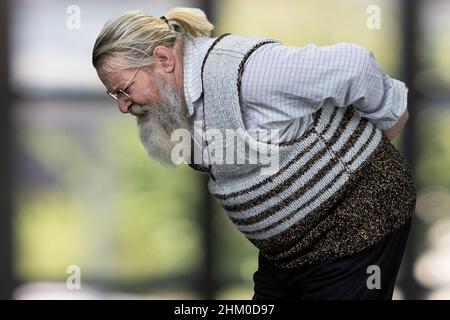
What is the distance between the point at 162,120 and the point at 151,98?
7 cm

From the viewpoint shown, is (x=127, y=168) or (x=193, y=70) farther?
(x=127, y=168)

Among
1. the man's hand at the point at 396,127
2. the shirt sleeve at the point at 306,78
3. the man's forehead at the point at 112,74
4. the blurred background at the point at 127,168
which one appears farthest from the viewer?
the blurred background at the point at 127,168

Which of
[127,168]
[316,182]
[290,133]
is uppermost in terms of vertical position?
[290,133]

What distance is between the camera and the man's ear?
6.70 feet

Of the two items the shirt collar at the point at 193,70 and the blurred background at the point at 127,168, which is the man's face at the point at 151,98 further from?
the blurred background at the point at 127,168

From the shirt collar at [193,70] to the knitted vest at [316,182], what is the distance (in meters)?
0.02

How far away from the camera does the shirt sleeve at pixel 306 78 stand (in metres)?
1.92

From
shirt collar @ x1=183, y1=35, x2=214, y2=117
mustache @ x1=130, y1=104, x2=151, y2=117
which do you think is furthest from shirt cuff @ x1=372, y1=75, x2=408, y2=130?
mustache @ x1=130, y1=104, x2=151, y2=117

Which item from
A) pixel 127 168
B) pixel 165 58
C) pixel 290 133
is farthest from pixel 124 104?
pixel 127 168

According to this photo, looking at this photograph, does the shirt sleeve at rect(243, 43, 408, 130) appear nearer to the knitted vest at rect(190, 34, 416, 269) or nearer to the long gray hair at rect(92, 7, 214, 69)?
the knitted vest at rect(190, 34, 416, 269)

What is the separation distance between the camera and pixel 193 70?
2049mm

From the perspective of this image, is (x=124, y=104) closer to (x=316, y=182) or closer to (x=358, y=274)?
(x=316, y=182)

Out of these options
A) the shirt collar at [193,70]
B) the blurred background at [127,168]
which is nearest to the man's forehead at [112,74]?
the shirt collar at [193,70]
